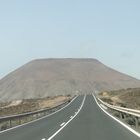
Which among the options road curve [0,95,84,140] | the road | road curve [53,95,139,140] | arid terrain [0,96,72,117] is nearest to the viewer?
road curve [53,95,139,140]

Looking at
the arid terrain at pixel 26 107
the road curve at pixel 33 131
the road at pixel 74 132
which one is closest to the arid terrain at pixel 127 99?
the arid terrain at pixel 26 107

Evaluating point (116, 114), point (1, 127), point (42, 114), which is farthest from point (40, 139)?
point (42, 114)

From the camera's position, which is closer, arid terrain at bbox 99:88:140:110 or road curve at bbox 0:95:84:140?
road curve at bbox 0:95:84:140

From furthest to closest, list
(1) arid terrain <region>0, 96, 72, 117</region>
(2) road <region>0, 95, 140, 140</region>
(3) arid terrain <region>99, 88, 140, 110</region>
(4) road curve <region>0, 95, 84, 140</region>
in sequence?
(1) arid terrain <region>0, 96, 72, 117</region> → (3) arid terrain <region>99, 88, 140, 110</region> → (4) road curve <region>0, 95, 84, 140</region> → (2) road <region>0, 95, 140, 140</region>

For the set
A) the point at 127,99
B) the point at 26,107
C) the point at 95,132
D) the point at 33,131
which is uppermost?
the point at 127,99

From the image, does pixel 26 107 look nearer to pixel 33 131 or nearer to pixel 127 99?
pixel 127 99

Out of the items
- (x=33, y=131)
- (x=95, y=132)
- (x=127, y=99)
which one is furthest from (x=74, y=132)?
(x=127, y=99)

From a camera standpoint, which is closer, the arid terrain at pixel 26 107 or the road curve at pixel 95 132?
the road curve at pixel 95 132

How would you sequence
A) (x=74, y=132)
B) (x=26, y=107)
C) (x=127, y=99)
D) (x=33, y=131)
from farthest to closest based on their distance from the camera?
(x=127, y=99)
(x=26, y=107)
(x=33, y=131)
(x=74, y=132)

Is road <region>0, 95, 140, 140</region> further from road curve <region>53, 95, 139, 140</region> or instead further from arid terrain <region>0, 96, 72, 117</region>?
arid terrain <region>0, 96, 72, 117</region>

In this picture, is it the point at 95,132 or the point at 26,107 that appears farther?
the point at 26,107

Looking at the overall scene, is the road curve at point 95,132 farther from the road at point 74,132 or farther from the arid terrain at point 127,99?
the arid terrain at point 127,99

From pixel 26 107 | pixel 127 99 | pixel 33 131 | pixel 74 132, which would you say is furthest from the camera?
pixel 127 99

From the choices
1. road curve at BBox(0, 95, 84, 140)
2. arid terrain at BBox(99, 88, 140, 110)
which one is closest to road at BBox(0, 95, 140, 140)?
road curve at BBox(0, 95, 84, 140)
